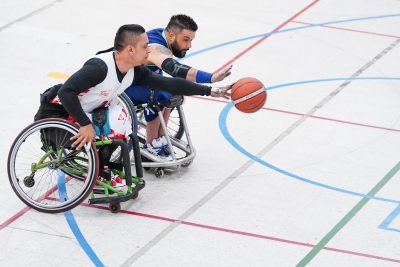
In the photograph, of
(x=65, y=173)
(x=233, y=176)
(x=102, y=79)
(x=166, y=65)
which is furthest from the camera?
(x=233, y=176)

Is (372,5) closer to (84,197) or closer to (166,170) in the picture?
(166,170)

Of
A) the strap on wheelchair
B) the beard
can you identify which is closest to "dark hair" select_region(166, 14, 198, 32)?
the beard

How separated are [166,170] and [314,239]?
1.77 meters

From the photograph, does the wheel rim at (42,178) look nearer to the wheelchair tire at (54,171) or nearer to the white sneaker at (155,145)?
the wheelchair tire at (54,171)

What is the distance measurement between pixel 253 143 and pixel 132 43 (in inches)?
87.5

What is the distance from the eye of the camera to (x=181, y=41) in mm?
7461

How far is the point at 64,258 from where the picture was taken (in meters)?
6.18

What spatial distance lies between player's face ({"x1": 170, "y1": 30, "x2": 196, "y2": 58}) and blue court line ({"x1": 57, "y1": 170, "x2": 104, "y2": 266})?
161cm

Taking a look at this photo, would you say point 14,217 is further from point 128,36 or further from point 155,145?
point 128,36

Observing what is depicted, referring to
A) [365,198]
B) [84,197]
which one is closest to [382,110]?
[365,198]

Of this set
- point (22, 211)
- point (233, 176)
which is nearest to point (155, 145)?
point (233, 176)

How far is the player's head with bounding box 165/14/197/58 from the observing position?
739 cm

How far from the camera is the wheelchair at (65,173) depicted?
6.58 meters

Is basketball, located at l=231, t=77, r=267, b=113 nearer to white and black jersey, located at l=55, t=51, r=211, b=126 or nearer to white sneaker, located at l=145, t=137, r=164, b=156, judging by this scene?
white and black jersey, located at l=55, t=51, r=211, b=126
